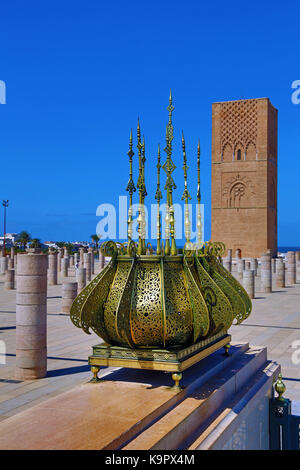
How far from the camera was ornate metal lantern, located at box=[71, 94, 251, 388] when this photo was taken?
9.82 ft

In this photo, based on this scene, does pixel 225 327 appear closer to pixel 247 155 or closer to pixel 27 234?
pixel 247 155

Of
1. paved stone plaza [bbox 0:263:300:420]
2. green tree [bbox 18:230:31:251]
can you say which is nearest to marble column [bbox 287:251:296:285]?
paved stone plaza [bbox 0:263:300:420]

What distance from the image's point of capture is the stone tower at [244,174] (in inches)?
1355

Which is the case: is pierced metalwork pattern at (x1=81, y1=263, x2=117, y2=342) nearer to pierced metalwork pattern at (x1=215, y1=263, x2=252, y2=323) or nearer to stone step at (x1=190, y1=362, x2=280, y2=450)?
stone step at (x1=190, y1=362, x2=280, y2=450)

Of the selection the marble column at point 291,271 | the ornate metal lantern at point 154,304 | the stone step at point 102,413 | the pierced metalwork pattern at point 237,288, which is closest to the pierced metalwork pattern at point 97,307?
the ornate metal lantern at point 154,304

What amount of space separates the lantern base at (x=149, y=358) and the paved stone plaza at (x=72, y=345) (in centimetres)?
158

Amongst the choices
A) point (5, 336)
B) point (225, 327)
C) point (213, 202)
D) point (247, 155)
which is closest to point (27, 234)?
point (213, 202)

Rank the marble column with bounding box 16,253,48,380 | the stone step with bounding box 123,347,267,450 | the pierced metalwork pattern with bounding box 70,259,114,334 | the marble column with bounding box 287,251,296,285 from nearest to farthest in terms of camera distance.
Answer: the stone step with bounding box 123,347,267,450 → the pierced metalwork pattern with bounding box 70,259,114,334 → the marble column with bounding box 16,253,48,380 → the marble column with bounding box 287,251,296,285

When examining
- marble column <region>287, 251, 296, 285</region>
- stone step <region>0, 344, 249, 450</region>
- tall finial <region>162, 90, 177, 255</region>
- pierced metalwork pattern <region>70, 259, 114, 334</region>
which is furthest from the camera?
marble column <region>287, 251, 296, 285</region>

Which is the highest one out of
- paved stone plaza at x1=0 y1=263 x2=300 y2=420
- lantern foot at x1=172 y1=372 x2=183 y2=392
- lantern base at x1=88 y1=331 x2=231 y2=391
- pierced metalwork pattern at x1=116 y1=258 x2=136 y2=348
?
pierced metalwork pattern at x1=116 y1=258 x2=136 y2=348

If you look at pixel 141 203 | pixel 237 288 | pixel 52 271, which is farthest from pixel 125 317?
pixel 52 271

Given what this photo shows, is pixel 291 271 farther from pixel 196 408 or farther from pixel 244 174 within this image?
pixel 244 174

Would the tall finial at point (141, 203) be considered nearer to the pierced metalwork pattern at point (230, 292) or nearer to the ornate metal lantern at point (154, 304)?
the ornate metal lantern at point (154, 304)

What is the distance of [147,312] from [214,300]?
2.05 feet
